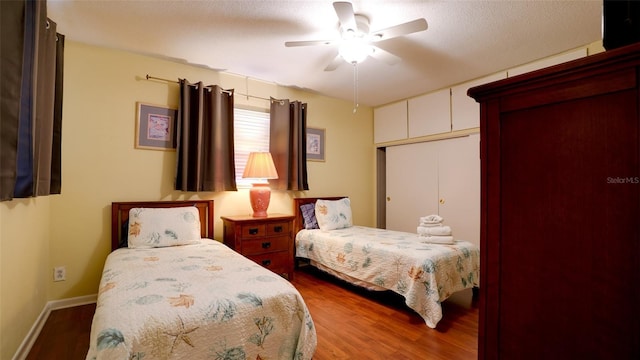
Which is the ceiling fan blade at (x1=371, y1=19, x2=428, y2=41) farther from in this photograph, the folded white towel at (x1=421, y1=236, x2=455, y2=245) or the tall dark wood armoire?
the folded white towel at (x1=421, y1=236, x2=455, y2=245)

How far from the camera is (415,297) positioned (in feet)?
7.63

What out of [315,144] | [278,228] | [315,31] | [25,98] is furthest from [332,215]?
[25,98]

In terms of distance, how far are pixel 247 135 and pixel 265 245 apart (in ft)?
4.25

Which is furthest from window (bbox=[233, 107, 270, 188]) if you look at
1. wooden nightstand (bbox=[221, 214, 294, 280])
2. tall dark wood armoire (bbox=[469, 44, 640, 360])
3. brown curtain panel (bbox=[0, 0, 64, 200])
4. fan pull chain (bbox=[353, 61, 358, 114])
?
tall dark wood armoire (bbox=[469, 44, 640, 360])

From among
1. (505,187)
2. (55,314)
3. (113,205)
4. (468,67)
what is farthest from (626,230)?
(55,314)

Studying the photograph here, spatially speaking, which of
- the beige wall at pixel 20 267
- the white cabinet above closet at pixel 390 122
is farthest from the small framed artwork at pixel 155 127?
the white cabinet above closet at pixel 390 122

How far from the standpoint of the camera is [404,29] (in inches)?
79.4

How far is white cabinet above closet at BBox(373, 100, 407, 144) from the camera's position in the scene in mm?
4262

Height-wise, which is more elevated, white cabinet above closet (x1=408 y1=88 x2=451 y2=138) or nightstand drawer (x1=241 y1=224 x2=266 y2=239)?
white cabinet above closet (x1=408 y1=88 x2=451 y2=138)

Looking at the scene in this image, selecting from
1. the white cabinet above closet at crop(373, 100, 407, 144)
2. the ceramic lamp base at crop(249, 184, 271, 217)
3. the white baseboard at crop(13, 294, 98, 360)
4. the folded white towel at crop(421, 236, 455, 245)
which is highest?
the white cabinet above closet at crop(373, 100, 407, 144)

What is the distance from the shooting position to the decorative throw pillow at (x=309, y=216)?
3.72 meters

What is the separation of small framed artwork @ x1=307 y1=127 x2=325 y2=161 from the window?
616 mm

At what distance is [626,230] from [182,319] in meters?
1.46

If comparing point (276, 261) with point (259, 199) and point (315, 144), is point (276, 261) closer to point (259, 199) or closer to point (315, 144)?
point (259, 199)
